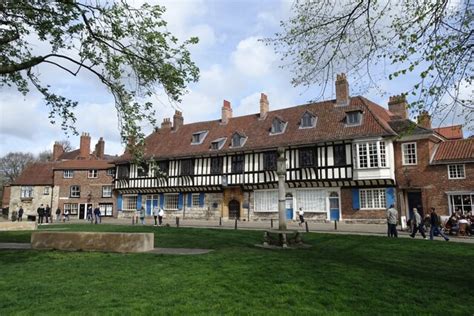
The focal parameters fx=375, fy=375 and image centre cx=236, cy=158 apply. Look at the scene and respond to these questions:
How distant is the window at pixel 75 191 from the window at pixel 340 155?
31.2 metres

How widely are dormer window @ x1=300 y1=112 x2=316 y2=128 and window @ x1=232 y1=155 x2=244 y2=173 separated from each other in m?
5.55

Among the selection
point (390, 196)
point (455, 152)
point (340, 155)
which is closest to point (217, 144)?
point (340, 155)

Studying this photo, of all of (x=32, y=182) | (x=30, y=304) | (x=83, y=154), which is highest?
(x=83, y=154)

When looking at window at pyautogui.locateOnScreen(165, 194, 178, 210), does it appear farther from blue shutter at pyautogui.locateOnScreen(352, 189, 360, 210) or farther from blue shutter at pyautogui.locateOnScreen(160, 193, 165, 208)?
blue shutter at pyautogui.locateOnScreen(352, 189, 360, 210)

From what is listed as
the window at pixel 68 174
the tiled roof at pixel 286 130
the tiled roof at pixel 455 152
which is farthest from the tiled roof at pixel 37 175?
the tiled roof at pixel 455 152

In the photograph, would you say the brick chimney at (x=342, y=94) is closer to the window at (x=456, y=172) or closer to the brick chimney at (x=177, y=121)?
the window at (x=456, y=172)

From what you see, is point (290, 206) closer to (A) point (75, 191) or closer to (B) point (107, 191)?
(B) point (107, 191)

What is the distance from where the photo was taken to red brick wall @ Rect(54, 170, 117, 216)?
4372cm

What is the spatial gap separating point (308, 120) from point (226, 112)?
9.69 m

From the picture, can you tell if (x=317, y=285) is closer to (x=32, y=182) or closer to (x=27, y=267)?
(x=27, y=267)

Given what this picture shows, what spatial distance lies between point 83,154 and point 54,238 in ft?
123

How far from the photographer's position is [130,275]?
298 inches

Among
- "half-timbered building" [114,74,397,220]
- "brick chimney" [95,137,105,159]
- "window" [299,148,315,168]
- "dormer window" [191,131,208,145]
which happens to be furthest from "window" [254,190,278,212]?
"brick chimney" [95,137,105,159]

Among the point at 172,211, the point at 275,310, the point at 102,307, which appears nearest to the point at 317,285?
the point at 275,310
